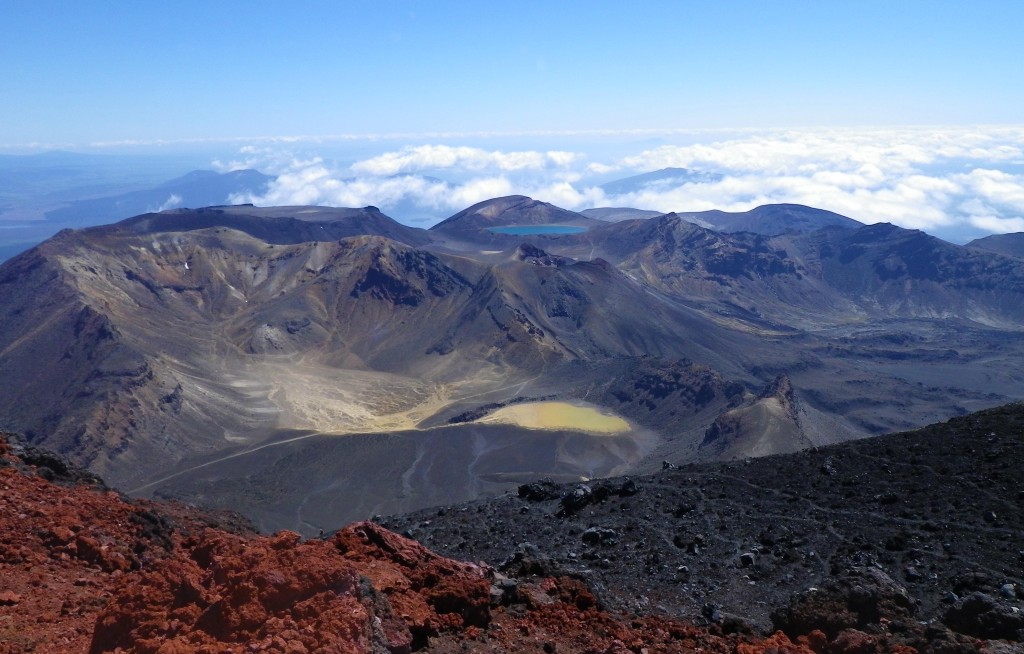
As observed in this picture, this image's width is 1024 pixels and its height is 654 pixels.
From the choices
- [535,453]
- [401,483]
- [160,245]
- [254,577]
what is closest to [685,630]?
[254,577]

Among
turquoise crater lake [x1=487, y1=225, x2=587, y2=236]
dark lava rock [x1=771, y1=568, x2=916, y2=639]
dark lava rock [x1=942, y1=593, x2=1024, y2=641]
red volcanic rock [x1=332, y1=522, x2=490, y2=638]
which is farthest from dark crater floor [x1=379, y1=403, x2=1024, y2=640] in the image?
turquoise crater lake [x1=487, y1=225, x2=587, y2=236]

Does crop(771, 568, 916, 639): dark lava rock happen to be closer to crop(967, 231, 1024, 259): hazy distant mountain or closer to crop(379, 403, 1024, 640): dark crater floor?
crop(379, 403, 1024, 640): dark crater floor

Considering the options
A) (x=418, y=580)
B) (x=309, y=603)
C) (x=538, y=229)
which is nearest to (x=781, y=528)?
(x=418, y=580)

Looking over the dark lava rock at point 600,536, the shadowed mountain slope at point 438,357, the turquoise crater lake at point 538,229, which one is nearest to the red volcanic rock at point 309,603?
the dark lava rock at point 600,536

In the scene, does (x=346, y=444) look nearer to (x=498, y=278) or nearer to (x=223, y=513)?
(x=223, y=513)

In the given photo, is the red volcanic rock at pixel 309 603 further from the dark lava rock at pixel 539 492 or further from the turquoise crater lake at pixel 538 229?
the turquoise crater lake at pixel 538 229

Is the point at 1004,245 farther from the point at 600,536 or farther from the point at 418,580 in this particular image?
the point at 418,580
